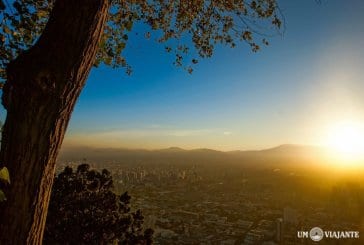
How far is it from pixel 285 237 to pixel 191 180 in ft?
277

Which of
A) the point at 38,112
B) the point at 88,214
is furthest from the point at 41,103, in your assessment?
the point at 88,214

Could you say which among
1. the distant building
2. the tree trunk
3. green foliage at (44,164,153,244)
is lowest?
the distant building

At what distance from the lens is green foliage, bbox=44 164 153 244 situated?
898cm

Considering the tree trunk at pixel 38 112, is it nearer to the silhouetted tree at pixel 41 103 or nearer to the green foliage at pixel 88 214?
the silhouetted tree at pixel 41 103

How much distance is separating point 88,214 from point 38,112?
7.90 m

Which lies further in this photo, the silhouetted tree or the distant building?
the distant building

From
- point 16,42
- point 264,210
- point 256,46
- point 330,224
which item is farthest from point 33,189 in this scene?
point 264,210

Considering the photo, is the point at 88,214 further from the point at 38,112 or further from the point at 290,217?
the point at 290,217

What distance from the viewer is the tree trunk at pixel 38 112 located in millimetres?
2107

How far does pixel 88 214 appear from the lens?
9.43 metres

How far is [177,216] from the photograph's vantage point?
70.3 metres

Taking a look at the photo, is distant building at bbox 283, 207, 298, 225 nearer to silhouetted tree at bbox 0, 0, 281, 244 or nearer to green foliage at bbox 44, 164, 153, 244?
green foliage at bbox 44, 164, 153, 244

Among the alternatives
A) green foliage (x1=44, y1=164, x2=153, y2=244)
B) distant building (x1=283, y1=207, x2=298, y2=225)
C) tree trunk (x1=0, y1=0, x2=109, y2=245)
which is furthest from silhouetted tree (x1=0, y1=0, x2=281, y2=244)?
distant building (x1=283, y1=207, x2=298, y2=225)

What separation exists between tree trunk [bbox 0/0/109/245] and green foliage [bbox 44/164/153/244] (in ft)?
23.7
